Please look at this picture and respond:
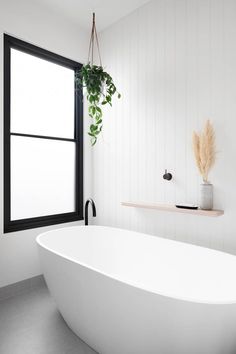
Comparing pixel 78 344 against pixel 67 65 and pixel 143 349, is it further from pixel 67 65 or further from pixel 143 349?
pixel 67 65

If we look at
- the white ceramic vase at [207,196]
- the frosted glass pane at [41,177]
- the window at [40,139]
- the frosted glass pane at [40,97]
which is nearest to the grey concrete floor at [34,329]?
the window at [40,139]

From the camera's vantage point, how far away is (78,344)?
1.69 m

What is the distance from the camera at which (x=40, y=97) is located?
267 centimetres

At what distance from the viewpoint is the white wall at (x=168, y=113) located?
1991mm

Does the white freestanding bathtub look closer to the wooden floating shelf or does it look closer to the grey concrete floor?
the grey concrete floor

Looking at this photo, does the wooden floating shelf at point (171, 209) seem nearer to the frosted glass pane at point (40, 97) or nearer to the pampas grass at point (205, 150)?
the pampas grass at point (205, 150)

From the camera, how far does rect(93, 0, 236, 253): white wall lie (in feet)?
6.53

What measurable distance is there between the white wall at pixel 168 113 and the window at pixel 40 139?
1.17ft

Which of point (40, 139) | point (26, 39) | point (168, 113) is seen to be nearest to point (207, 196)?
point (168, 113)

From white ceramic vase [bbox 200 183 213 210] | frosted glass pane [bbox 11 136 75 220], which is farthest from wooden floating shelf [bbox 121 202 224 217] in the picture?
frosted glass pane [bbox 11 136 75 220]

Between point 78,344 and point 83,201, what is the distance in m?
1.58

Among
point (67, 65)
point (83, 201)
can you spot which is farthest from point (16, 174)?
point (67, 65)

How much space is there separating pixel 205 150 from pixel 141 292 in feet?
4.14

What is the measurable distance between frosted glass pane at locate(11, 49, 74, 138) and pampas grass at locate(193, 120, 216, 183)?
154 cm
